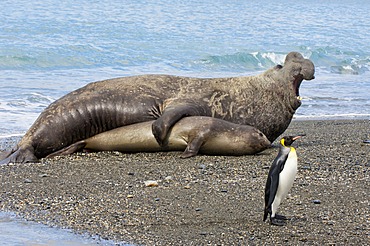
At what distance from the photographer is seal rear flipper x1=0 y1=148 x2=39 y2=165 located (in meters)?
8.97

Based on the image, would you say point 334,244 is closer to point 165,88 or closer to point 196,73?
point 165,88

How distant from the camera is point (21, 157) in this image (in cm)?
905

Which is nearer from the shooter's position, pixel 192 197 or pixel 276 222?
pixel 276 222

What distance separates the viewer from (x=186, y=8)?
4528 cm

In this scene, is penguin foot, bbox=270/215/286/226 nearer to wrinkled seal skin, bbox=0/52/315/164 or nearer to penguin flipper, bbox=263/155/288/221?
penguin flipper, bbox=263/155/288/221

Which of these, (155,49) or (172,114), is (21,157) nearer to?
(172,114)

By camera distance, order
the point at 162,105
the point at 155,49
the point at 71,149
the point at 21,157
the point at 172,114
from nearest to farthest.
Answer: the point at 21,157 < the point at 172,114 < the point at 71,149 < the point at 162,105 < the point at 155,49

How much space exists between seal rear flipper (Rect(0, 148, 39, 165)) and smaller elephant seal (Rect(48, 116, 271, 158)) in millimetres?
302

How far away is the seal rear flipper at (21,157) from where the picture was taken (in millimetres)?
8969

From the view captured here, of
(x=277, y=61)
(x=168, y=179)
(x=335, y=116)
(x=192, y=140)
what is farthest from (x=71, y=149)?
(x=277, y=61)

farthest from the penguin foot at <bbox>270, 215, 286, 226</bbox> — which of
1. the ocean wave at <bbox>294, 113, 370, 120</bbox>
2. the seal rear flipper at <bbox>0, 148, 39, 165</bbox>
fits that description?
the ocean wave at <bbox>294, 113, 370, 120</bbox>

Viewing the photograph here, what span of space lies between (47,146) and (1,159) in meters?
0.54

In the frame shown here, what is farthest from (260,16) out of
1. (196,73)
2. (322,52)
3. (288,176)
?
(288,176)

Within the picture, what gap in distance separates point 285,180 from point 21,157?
3.73 m
